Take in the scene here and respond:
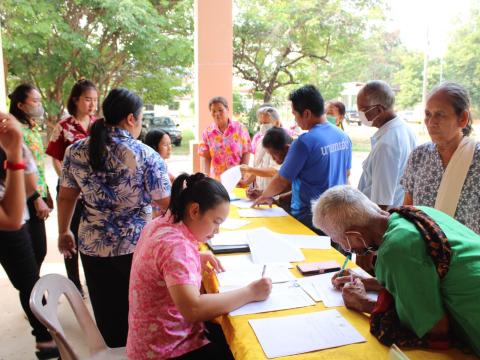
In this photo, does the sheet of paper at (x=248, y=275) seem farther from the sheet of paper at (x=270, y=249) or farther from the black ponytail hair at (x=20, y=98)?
the black ponytail hair at (x=20, y=98)

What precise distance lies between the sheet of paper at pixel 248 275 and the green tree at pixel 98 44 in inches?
289

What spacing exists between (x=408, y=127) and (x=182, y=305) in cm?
178

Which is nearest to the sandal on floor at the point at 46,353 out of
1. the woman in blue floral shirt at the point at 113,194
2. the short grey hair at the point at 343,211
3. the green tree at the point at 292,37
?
the woman in blue floral shirt at the point at 113,194

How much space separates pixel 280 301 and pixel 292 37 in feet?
27.9

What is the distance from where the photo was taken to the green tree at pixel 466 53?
22.5 ft

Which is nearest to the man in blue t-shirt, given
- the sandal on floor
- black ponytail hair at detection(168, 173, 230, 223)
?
black ponytail hair at detection(168, 173, 230, 223)

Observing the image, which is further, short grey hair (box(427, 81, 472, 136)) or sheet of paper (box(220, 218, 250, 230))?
sheet of paper (box(220, 218, 250, 230))

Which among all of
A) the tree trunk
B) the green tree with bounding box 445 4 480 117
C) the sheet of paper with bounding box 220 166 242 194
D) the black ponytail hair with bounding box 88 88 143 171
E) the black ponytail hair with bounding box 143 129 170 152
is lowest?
the sheet of paper with bounding box 220 166 242 194

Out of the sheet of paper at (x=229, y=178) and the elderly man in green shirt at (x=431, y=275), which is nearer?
the elderly man in green shirt at (x=431, y=275)

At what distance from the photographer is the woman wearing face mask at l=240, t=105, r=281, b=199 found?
9.54ft

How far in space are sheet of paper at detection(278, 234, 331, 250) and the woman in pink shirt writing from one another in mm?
622

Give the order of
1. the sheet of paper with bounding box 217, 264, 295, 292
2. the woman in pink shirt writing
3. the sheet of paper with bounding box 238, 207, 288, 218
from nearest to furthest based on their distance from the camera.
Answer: the woman in pink shirt writing, the sheet of paper with bounding box 217, 264, 295, 292, the sheet of paper with bounding box 238, 207, 288, 218

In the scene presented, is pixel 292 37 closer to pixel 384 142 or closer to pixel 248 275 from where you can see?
pixel 384 142

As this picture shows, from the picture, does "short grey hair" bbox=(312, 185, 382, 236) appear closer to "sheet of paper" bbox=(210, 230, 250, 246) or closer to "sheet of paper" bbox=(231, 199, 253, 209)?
"sheet of paper" bbox=(210, 230, 250, 246)
